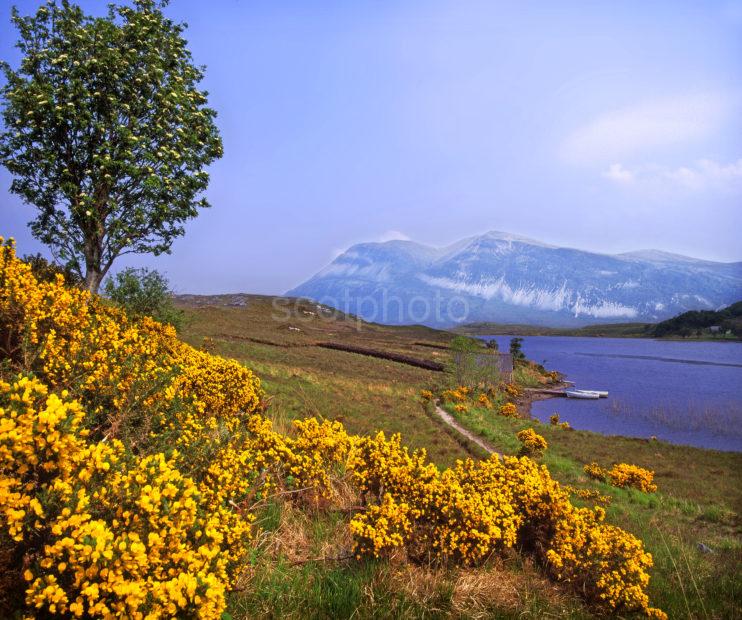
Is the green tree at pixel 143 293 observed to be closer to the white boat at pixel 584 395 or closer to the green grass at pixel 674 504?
the green grass at pixel 674 504

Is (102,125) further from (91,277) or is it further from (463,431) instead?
A: (463,431)

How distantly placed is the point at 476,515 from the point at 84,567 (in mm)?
4693

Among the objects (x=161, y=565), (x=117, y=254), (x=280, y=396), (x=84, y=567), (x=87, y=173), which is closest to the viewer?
(x=84, y=567)

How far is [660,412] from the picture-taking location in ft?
180

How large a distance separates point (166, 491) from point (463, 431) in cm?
2899

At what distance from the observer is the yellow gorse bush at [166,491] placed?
334cm

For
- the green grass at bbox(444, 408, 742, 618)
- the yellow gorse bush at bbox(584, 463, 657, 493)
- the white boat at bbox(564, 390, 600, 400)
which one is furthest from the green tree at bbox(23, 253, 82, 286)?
the white boat at bbox(564, 390, 600, 400)

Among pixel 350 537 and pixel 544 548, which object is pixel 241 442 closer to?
pixel 350 537

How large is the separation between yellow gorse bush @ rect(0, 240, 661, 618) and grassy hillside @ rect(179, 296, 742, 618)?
44 cm

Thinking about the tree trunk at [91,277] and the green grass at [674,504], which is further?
the tree trunk at [91,277]

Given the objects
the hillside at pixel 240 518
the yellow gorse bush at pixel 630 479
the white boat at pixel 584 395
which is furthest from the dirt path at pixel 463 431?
the white boat at pixel 584 395

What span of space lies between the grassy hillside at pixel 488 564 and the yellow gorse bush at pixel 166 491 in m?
0.44

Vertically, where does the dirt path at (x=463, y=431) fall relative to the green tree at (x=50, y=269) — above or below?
below

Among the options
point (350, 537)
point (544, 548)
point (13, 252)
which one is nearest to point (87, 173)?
point (13, 252)
